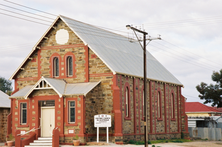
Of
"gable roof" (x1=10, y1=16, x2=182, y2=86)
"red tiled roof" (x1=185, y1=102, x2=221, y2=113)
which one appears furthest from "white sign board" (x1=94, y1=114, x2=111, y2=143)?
"red tiled roof" (x1=185, y1=102, x2=221, y2=113)

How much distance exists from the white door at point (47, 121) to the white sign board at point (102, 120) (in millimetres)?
4169

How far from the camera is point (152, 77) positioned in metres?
45.0

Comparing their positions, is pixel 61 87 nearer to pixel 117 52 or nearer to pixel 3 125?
pixel 117 52

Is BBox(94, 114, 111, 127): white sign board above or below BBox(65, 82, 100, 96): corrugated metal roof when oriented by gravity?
below

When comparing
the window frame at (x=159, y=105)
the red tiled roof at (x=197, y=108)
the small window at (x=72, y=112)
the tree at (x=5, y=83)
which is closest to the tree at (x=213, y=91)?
the red tiled roof at (x=197, y=108)

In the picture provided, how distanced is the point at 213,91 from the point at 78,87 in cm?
A: 3374

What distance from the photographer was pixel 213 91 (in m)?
65.2

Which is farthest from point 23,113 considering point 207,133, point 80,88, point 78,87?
point 207,133

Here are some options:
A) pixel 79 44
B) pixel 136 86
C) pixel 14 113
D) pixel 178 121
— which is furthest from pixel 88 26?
pixel 178 121

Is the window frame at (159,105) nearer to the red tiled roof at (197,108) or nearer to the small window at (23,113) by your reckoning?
the small window at (23,113)

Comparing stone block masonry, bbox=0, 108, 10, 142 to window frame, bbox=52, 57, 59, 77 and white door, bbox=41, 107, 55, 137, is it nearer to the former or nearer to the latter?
window frame, bbox=52, 57, 59, 77

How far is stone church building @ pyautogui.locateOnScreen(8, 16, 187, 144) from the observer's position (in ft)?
118

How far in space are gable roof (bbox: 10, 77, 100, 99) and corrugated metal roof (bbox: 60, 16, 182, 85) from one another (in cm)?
285

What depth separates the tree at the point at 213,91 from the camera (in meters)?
64.9
